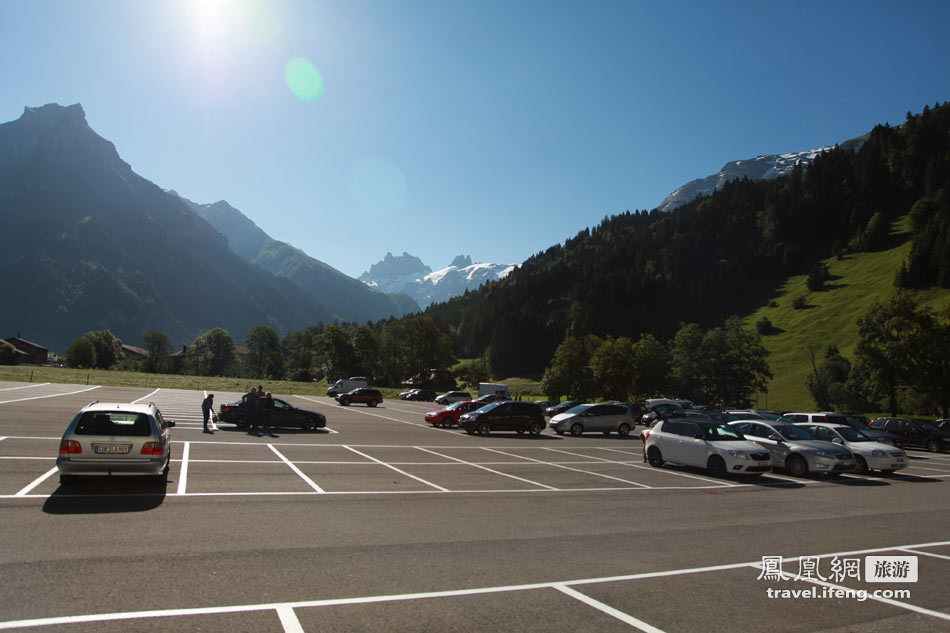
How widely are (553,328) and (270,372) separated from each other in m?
75.6

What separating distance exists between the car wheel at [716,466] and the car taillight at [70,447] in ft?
54.3

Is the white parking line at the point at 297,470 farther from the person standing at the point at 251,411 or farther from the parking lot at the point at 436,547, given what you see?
the person standing at the point at 251,411

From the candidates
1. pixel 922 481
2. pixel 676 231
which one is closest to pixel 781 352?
pixel 676 231

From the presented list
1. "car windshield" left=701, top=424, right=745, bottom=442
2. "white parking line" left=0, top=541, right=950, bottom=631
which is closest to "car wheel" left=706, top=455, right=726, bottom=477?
"car windshield" left=701, top=424, right=745, bottom=442

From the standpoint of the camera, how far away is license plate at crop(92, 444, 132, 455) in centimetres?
1030

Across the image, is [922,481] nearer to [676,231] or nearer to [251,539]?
[251,539]

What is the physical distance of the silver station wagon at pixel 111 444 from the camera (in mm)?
10180

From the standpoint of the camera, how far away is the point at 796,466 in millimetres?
17969

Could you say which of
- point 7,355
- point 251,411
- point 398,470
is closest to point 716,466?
point 398,470

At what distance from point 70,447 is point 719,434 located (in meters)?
17.5

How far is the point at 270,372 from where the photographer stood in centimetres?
14225

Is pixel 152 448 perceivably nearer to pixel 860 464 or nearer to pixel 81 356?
pixel 860 464

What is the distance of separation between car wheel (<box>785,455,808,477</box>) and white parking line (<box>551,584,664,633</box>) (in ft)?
49.5

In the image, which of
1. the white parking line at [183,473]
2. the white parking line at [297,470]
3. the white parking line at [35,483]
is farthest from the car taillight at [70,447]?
the white parking line at [297,470]
